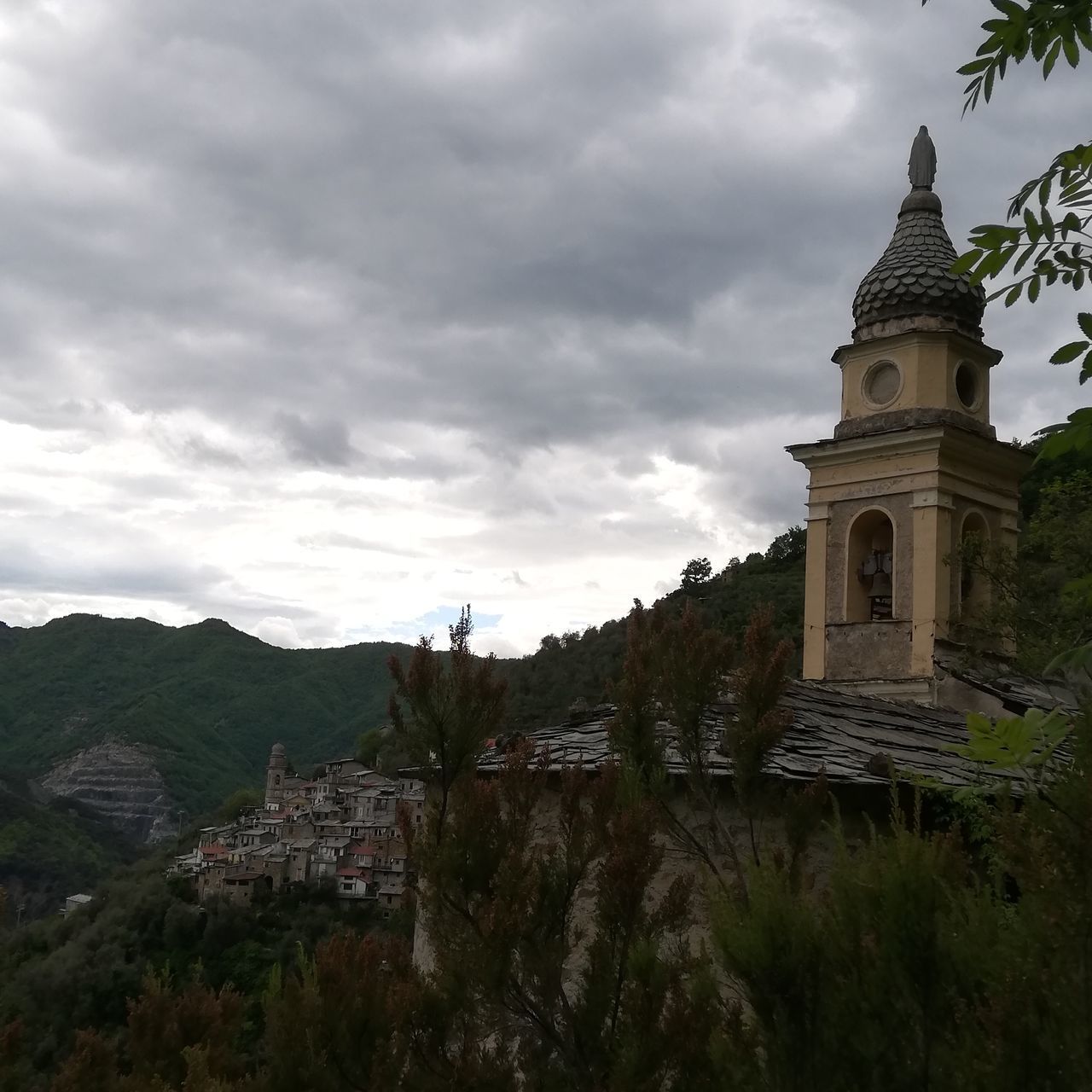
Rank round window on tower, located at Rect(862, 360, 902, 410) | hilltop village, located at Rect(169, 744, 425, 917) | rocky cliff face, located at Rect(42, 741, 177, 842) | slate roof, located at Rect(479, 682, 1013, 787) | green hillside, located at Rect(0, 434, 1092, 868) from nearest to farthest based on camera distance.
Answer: slate roof, located at Rect(479, 682, 1013, 787) → round window on tower, located at Rect(862, 360, 902, 410) → hilltop village, located at Rect(169, 744, 425, 917) → rocky cliff face, located at Rect(42, 741, 177, 842) → green hillside, located at Rect(0, 434, 1092, 868)

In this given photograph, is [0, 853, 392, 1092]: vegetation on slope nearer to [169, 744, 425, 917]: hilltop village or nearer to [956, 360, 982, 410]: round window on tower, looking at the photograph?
[169, 744, 425, 917]: hilltop village

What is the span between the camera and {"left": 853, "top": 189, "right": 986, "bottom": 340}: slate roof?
12.9 metres

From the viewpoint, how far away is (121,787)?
84.9m

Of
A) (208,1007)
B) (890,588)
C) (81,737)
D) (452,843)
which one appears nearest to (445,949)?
(452,843)

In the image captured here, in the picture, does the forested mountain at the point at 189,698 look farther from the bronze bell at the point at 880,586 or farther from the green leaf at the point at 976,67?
the green leaf at the point at 976,67

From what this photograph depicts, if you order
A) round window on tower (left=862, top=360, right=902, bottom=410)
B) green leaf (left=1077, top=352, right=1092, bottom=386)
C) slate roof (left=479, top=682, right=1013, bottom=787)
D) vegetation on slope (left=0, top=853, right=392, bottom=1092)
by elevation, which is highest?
round window on tower (left=862, top=360, right=902, bottom=410)

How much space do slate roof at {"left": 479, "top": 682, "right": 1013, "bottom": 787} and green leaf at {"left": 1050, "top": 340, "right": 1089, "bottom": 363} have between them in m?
2.80

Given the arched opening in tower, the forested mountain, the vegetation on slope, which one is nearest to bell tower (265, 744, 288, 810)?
the forested mountain

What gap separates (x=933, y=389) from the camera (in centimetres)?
1273

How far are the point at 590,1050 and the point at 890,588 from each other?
9.54m

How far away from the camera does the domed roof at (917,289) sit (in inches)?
507

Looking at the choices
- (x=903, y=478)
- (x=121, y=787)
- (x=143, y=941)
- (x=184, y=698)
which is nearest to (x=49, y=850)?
(x=121, y=787)

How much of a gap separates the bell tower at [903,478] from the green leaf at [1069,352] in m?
9.21

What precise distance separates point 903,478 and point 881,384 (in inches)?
45.3
